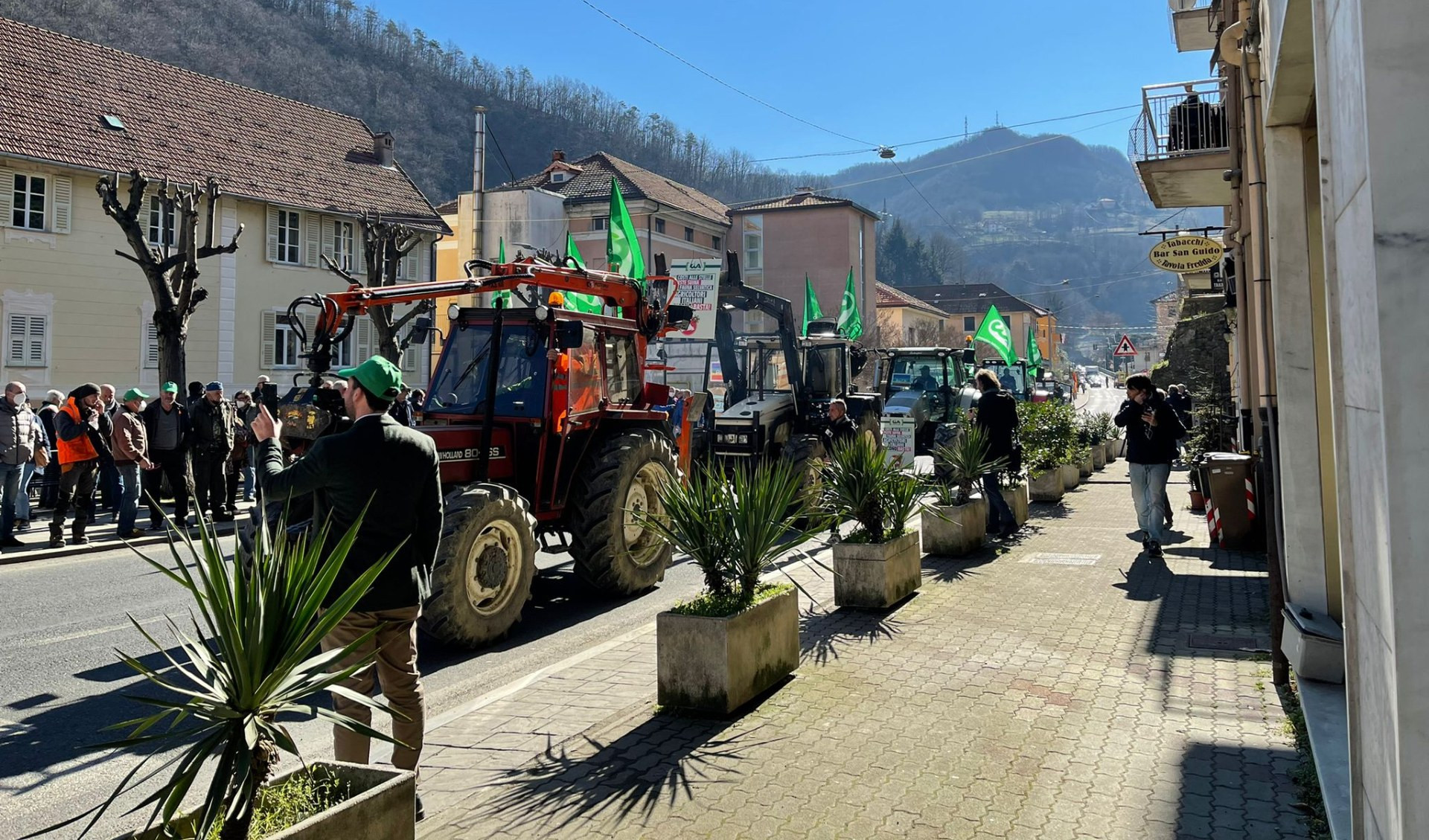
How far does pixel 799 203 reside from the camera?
59344mm

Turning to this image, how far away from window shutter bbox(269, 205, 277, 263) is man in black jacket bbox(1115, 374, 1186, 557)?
85.5 feet

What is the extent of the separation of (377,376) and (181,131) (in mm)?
29302

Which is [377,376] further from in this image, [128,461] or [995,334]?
[995,334]

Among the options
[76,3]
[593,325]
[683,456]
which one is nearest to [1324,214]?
[593,325]

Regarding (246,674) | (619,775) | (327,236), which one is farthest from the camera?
(327,236)

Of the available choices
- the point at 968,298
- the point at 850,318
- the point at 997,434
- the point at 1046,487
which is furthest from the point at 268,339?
the point at 968,298

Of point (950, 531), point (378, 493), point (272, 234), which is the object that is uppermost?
point (272, 234)

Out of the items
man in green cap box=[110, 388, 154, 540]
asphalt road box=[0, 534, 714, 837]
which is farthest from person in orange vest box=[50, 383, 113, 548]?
asphalt road box=[0, 534, 714, 837]

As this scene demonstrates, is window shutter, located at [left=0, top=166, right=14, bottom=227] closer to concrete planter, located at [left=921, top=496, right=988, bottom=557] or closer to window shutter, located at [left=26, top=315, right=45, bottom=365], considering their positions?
window shutter, located at [left=26, top=315, right=45, bottom=365]

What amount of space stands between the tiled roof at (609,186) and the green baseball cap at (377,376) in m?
39.2

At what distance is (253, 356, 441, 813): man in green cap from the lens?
13.3 ft

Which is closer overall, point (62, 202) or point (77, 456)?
point (77, 456)

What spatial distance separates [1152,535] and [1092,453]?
10.7 metres

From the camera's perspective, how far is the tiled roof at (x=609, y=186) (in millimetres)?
47625
